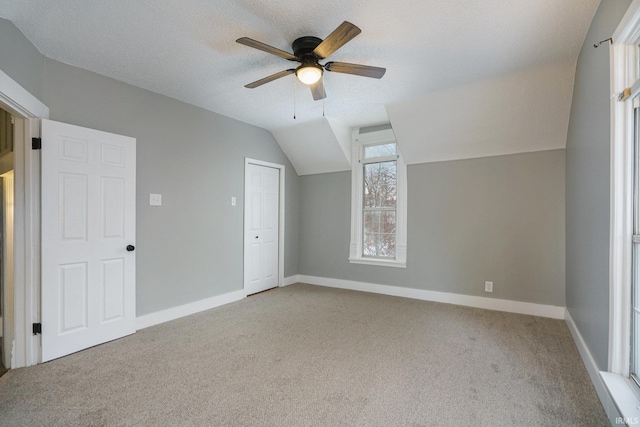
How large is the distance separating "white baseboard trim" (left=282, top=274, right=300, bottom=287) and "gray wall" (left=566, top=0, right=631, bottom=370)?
3.79 metres

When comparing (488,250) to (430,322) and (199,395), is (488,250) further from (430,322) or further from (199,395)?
(199,395)

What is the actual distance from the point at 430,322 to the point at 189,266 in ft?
9.49

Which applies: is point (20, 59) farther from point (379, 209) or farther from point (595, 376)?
point (595, 376)

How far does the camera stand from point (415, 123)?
12.7 feet

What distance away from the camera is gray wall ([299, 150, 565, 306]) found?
355cm

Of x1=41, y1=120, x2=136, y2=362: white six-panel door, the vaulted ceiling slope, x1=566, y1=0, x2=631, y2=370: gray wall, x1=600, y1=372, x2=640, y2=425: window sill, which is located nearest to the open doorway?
x1=41, y1=120, x2=136, y2=362: white six-panel door

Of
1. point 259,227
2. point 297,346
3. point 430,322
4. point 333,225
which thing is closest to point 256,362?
point 297,346

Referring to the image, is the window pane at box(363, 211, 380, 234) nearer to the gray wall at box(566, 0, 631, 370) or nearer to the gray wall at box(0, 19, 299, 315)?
the gray wall at box(0, 19, 299, 315)

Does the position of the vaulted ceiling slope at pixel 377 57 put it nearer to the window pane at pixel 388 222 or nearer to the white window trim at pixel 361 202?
the white window trim at pixel 361 202

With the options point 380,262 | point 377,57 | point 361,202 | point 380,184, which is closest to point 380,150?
point 380,184

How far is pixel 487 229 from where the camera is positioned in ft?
12.8

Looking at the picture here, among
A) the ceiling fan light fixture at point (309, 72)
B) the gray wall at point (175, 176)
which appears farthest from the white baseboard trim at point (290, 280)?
the ceiling fan light fixture at point (309, 72)

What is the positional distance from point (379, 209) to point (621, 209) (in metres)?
3.18

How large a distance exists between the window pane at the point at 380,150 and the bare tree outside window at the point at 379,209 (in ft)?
0.42
